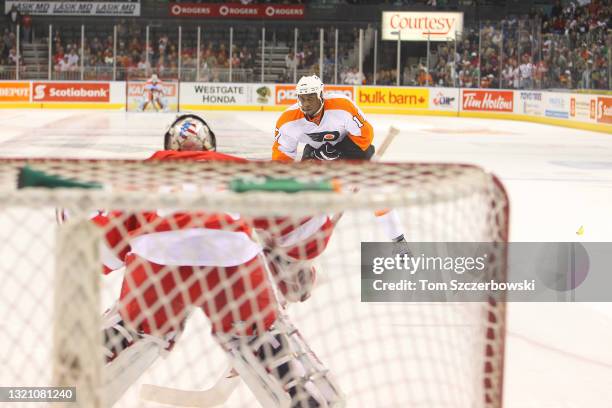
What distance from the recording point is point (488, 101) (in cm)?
2264

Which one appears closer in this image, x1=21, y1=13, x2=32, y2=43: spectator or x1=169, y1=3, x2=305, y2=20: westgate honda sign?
x1=21, y1=13, x2=32, y2=43: spectator

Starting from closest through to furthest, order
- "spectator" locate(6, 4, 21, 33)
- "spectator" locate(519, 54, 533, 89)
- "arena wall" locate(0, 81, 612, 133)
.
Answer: "spectator" locate(519, 54, 533, 89), "arena wall" locate(0, 81, 612, 133), "spectator" locate(6, 4, 21, 33)

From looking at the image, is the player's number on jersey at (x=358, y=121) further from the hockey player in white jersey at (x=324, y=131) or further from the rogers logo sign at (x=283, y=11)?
the rogers logo sign at (x=283, y=11)

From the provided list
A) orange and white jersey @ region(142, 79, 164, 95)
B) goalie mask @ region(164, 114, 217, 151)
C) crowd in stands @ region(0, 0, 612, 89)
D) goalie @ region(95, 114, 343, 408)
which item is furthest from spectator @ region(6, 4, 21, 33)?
goalie @ region(95, 114, 343, 408)

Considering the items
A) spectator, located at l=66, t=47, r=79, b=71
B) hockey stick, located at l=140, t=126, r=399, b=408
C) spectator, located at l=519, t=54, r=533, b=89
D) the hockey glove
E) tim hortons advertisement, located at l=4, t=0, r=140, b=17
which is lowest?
hockey stick, located at l=140, t=126, r=399, b=408

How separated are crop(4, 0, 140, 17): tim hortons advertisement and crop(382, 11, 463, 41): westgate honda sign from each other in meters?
7.84

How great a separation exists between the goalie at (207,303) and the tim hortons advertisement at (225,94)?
22.2 metres

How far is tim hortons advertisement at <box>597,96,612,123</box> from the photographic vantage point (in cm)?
1698

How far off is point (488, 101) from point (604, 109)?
18.2 ft

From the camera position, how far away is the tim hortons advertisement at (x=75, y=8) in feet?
90.8

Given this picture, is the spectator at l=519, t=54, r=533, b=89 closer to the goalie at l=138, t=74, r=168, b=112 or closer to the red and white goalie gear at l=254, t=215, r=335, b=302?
the goalie at l=138, t=74, r=168, b=112

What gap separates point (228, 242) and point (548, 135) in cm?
1528

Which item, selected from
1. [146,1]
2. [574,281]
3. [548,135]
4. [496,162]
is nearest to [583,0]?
[548,135]

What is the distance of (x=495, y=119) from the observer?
22109mm
